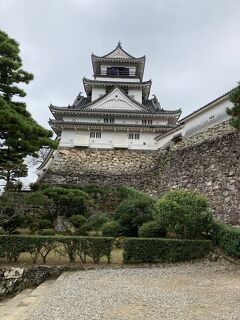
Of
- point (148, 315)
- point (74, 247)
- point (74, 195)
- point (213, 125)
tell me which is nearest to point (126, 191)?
point (74, 195)

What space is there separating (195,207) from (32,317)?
23.0 feet

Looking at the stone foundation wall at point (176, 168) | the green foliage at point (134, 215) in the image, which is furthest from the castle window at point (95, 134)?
the green foliage at point (134, 215)

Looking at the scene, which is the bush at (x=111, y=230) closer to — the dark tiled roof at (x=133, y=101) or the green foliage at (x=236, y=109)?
the green foliage at (x=236, y=109)

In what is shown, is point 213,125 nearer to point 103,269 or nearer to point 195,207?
point 195,207

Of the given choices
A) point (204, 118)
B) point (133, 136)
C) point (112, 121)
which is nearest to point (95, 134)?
point (112, 121)

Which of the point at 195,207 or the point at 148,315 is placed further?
the point at 195,207

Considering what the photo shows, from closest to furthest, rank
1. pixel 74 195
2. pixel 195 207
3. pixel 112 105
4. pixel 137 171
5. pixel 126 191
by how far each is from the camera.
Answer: pixel 195 207
pixel 74 195
pixel 126 191
pixel 137 171
pixel 112 105

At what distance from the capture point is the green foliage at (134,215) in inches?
Result: 520

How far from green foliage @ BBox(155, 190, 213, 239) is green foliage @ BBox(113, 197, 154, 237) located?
2.05 m

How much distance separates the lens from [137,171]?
2298 cm

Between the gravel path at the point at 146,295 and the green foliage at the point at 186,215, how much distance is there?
1834 mm

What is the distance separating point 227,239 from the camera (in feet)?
32.7

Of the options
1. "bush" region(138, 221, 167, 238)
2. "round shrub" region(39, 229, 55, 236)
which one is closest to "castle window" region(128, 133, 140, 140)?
"round shrub" region(39, 229, 55, 236)

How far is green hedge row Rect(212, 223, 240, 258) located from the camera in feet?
31.0
